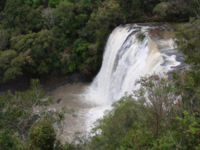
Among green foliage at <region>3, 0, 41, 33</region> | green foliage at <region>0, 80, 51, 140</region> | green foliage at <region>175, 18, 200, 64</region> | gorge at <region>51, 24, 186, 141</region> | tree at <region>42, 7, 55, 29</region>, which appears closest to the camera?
green foliage at <region>175, 18, 200, 64</region>

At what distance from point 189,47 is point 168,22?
11478 mm

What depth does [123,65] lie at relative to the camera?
15.7 metres

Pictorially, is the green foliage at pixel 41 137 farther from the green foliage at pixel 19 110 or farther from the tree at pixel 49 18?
the tree at pixel 49 18

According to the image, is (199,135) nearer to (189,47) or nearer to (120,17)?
(189,47)

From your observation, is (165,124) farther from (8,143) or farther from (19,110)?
(19,110)

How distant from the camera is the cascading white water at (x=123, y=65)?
1226 cm

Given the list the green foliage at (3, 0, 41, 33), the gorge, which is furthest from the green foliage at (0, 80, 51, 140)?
the green foliage at (3, 0, 41, 33)

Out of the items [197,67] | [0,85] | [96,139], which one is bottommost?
[0,85]

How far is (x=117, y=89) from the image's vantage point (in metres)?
16.4

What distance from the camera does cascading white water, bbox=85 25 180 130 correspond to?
1226 centimetres

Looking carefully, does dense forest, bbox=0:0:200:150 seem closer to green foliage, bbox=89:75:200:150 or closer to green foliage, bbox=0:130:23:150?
green foliage, bbox=0:130:23:150

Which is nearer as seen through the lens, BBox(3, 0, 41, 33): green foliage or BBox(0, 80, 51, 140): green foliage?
BBox(0, 80, 51, 140): green foliage

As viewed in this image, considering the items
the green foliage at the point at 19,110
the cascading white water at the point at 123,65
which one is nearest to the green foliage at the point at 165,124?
→ the cascading white water at the point at 123,65

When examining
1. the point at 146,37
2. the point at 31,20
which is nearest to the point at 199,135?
the point at 146,37
